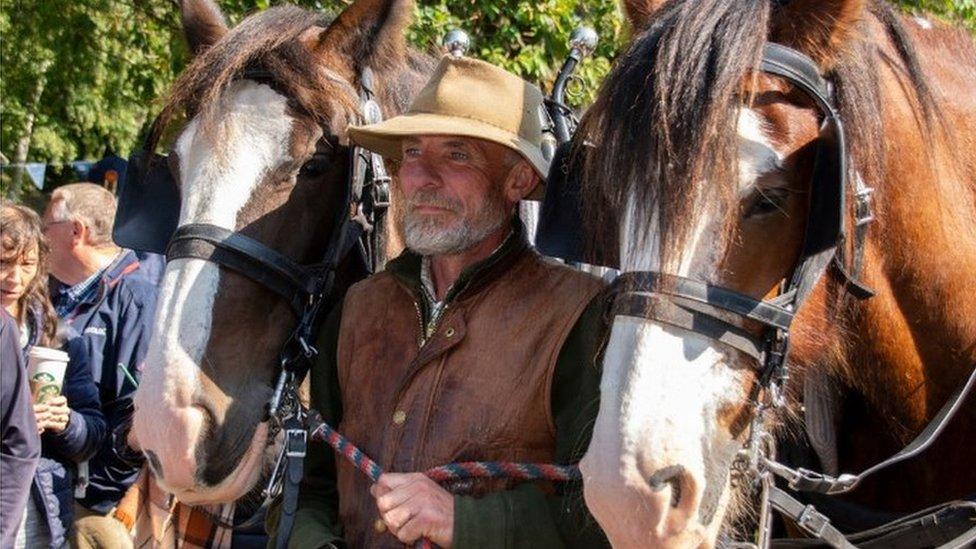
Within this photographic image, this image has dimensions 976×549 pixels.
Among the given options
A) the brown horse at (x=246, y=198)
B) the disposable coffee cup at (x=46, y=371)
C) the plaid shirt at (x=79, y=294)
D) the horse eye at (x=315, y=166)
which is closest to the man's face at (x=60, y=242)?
the plaid shirt at (x=79, y=294)

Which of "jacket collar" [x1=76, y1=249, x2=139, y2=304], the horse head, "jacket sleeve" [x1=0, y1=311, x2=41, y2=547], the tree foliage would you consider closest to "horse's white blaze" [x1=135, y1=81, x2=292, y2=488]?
the tree foliage

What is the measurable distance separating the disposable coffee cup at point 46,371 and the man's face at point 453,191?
2031 millimetres

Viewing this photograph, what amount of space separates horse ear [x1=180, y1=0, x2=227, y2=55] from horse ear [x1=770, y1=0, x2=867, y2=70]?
6.01ft

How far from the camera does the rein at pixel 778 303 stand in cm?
237

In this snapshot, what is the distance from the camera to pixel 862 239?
2.68 m

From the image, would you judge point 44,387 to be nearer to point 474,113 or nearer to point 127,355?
point 127,355

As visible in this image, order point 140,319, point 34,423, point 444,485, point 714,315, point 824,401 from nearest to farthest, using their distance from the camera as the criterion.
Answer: point 714,315 → point 444,485 → point 824,401 → point 34,423 → point 140,319

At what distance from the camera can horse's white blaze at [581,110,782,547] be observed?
227 centimetres

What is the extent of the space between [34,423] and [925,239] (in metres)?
3.06

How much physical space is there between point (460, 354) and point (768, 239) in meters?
0.75

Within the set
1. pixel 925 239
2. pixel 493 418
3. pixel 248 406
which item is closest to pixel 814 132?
pixel 925 239

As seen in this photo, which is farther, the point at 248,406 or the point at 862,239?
the point at 248,406

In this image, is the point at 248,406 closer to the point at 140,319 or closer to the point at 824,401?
the point at 824,401

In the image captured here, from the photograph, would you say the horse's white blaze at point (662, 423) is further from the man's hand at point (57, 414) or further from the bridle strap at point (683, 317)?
the man's hand at point (57, 414)
